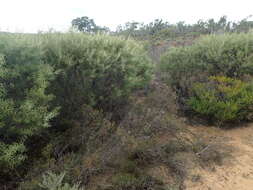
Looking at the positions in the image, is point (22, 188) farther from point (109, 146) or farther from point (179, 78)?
point (179, 78)

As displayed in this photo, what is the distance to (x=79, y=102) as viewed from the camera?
385 cm

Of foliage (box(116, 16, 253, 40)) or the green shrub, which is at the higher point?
foliage (box(116, 16, 253, 40))

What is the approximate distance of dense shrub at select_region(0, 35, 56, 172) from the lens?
2705 millimetres

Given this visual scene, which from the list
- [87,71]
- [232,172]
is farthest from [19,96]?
[232,172]

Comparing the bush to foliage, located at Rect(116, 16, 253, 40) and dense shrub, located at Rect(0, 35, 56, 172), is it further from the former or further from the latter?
foliage, located at Rect(116, 16, 253, 40)

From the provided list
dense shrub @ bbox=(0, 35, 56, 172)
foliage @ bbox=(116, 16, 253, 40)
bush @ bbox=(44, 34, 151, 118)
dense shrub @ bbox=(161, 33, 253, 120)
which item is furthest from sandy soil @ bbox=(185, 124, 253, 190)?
foliage @ bbox=(116, 16, 253, 40)

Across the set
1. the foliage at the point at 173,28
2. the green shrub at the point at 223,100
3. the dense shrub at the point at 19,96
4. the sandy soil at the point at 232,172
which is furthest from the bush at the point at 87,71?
the foliage at the point at 173,28

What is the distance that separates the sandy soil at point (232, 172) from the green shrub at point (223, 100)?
0.56 meters

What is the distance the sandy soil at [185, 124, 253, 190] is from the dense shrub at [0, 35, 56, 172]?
229cm

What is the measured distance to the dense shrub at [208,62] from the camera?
19.1 feet

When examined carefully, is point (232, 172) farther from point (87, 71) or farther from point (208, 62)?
point (208, 62)

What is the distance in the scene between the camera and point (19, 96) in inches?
119

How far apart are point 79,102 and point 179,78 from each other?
344 cm

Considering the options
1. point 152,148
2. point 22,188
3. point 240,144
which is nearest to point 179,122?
point 152,148
